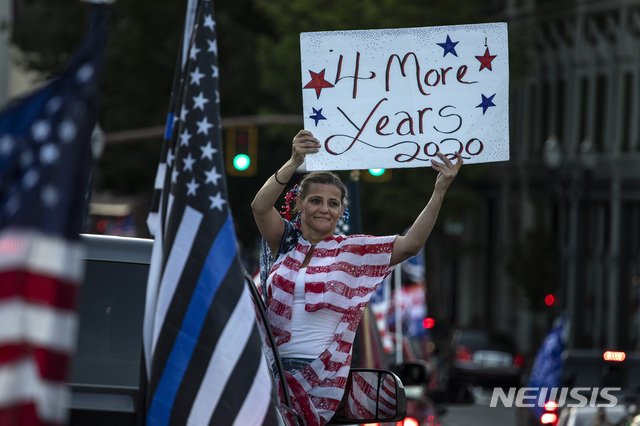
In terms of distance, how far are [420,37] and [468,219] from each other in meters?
45.3

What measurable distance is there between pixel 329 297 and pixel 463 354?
26.6 m

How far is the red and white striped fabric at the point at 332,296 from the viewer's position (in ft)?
15.3

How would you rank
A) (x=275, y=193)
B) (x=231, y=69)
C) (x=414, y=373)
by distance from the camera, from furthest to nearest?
(x=231, y=69) → (x=414, y=373) → (x=275, y=193)

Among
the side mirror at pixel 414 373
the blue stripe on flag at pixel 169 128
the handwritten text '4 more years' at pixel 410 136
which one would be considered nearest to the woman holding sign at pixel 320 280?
the handwritten text '4 more years' at pixel 410 136

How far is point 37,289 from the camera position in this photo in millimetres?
2643

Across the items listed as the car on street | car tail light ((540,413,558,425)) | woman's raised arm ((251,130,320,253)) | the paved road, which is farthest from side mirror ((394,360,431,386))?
the car on street

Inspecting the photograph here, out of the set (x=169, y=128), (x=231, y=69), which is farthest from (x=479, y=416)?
(x=231, y=69)

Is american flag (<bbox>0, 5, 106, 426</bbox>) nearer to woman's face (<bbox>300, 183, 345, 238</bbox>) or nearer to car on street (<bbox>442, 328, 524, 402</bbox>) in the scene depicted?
woman's face (<bbox>300, 183, 345, 238</bbox>)

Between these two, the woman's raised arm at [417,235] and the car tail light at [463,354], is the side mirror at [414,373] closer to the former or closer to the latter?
the woman's raised arm at [417,235]

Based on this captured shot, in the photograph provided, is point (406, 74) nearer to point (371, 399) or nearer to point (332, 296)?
point (332, 296)

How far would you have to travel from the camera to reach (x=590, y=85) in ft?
135

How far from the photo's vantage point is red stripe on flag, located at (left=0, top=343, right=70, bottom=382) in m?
2.60

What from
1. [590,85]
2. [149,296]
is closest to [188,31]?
[149,296]

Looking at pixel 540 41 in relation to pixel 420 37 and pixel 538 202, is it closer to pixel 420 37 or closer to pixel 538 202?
pixel 538 202
